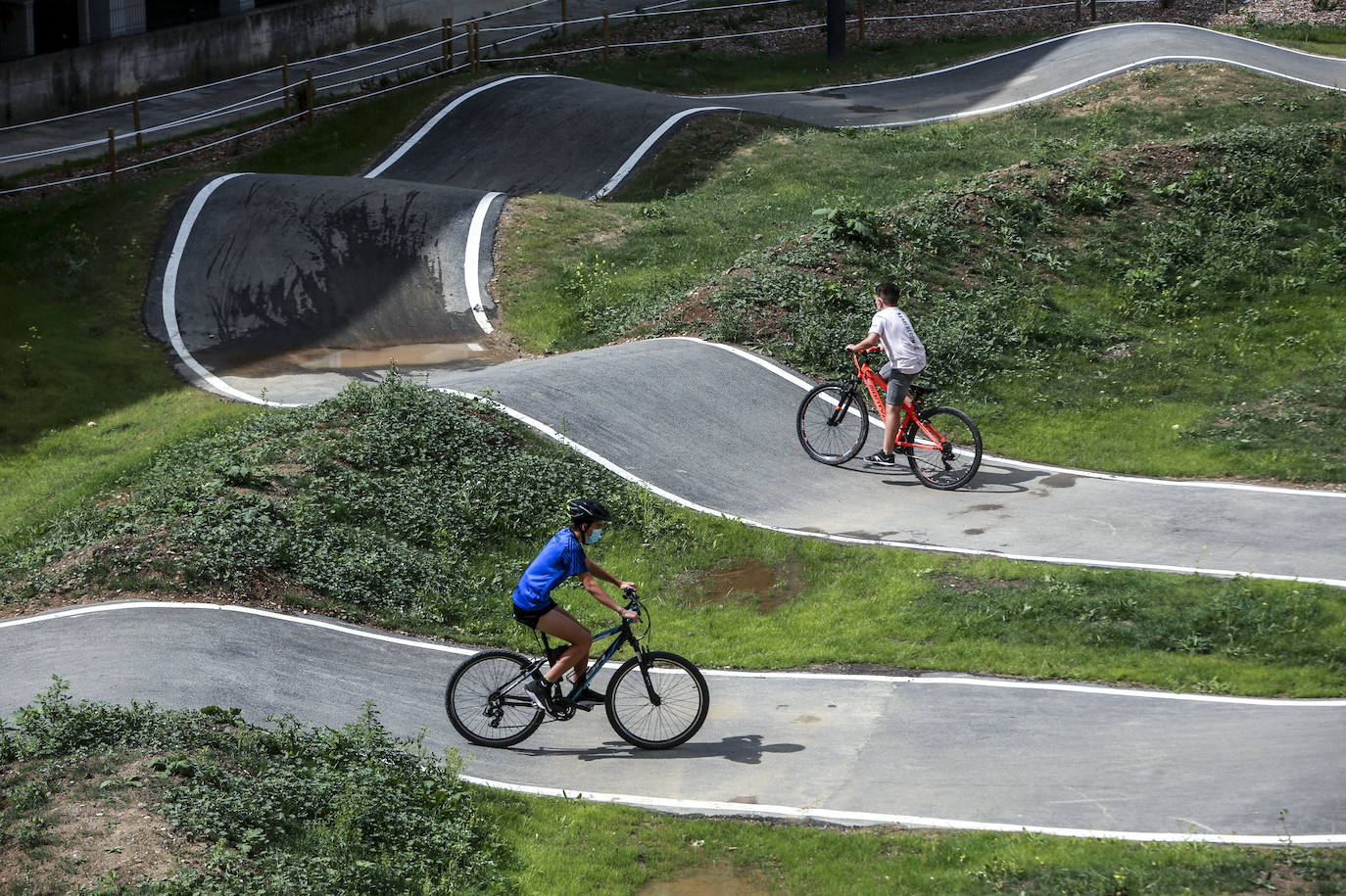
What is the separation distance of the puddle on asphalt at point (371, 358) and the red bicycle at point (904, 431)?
612 centimetres

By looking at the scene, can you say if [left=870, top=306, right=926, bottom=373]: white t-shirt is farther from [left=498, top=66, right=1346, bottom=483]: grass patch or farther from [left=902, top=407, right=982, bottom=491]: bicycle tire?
[left=498, top=66, right=1346, bottom=483]: grass patch

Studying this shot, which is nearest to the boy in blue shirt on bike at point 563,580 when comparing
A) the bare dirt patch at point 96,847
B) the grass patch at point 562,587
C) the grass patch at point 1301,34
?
the grass patch at point 562,587

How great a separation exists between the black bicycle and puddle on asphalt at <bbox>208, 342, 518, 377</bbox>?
34.1 ft

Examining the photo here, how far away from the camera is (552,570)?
9547 mm

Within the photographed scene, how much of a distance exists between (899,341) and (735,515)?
9.82ft

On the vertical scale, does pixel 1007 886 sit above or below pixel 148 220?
below

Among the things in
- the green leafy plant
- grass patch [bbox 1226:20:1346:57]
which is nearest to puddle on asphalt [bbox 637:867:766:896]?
the green leafy plant

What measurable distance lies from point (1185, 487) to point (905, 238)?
7.64 metres

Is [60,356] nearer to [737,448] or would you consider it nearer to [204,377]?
[204,377]

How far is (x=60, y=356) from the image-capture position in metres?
19.4

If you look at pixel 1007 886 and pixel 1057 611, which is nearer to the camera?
pixel 1007 886

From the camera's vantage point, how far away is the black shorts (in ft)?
31.4

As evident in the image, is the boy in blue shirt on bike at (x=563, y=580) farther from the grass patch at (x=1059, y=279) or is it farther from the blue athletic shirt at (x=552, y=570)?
the grass patch at (x=1059, y=279)

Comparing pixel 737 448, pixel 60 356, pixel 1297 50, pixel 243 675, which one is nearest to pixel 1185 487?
pixel 737 448
